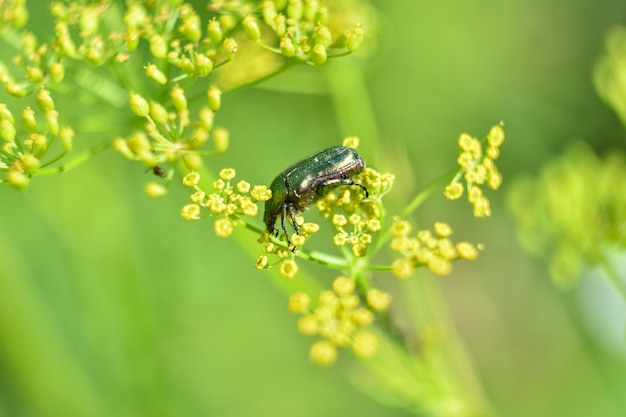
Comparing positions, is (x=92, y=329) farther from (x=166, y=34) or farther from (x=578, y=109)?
(x=578, y=109)

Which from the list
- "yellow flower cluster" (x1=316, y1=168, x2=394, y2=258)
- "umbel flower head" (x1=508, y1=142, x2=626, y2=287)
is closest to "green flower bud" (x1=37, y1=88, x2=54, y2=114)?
"yellow flower cluster" (x1=316, y1=168, x2=394, y2=258)

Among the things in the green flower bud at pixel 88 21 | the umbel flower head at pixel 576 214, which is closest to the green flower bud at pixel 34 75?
the green flower bud at pixel 88 21

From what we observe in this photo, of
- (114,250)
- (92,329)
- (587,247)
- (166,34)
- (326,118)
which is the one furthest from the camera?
(326,118)

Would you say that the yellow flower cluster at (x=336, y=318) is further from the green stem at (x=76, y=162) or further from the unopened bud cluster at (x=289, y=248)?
the green stem at (x=76, y=162)

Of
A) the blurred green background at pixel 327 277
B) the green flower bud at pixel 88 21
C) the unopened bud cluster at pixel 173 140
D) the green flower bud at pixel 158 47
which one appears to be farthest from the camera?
the blurred green background at pixel 327 277

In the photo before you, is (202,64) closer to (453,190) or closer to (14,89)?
(14,89)

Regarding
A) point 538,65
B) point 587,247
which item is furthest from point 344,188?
point 538,65
